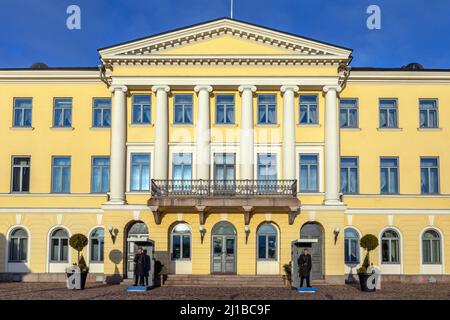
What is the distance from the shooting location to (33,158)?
100 feet

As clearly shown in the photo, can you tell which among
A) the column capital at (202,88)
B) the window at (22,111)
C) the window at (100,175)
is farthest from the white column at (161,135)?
the window at (22,111)

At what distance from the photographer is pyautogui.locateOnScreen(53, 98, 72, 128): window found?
30.9 meters

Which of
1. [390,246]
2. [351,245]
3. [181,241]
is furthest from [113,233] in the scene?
[390,246]

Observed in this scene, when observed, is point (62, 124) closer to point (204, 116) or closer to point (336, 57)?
point (204, 116)

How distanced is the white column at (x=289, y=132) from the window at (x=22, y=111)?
1320 centimetres

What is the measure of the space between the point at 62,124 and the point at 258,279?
1279 centimetres

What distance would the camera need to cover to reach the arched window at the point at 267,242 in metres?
28.9

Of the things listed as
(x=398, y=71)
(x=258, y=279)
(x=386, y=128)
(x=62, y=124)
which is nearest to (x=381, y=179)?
(x=386, y=128)

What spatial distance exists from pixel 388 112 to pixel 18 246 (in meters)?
20.1

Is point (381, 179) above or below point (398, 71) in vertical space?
below

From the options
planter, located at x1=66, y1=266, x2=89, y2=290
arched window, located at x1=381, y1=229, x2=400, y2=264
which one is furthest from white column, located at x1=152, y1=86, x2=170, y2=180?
arched window, located at x1=381, y1=229, x2=400, y2=264

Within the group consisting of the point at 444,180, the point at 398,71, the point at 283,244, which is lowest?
the point at 283,244
